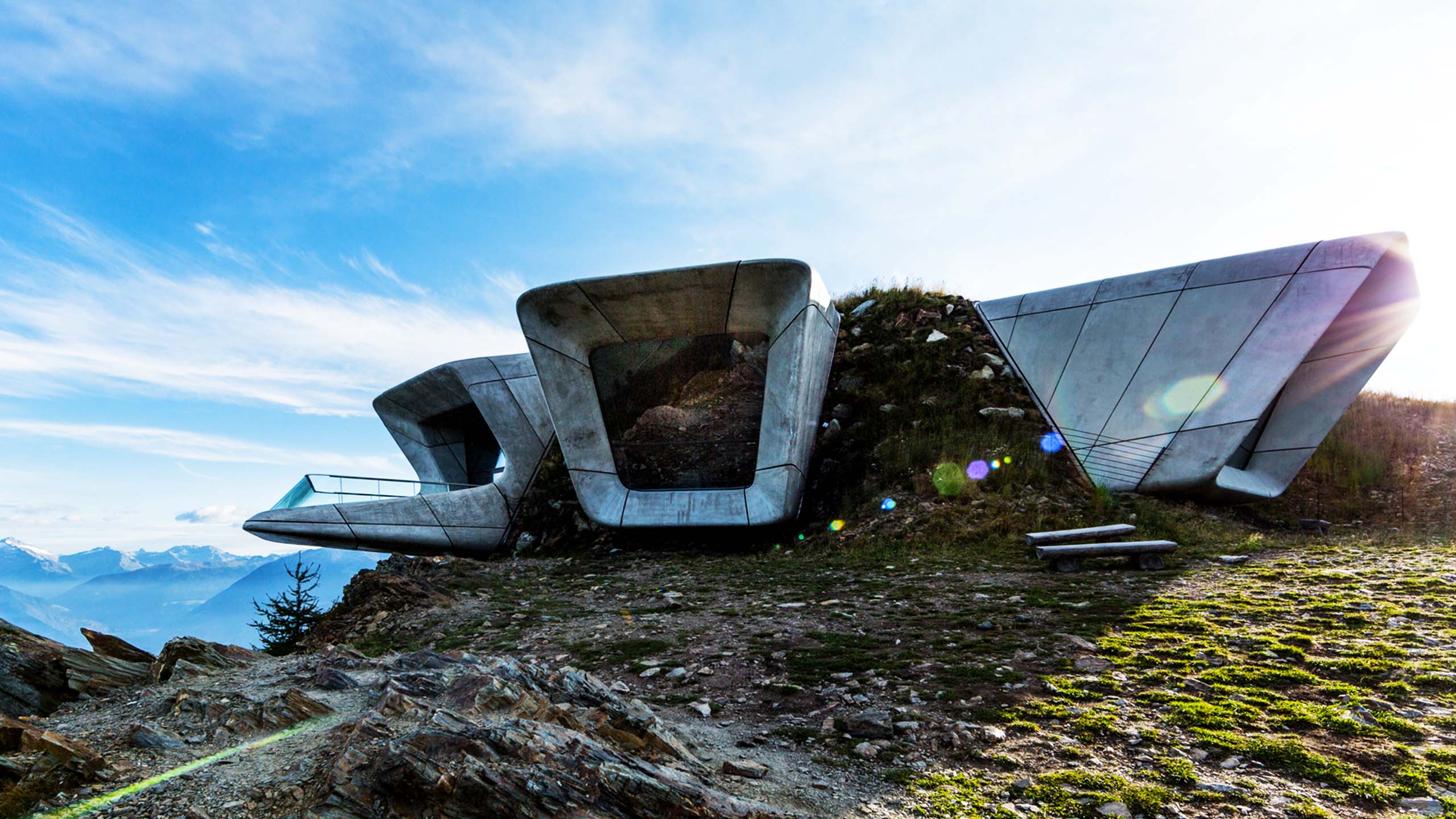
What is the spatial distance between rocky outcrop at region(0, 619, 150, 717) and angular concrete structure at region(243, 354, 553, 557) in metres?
13.3

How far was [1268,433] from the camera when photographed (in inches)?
593

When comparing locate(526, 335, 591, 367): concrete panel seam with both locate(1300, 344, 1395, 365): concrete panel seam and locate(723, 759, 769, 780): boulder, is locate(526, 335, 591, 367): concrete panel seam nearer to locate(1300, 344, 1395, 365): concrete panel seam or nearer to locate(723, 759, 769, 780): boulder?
locate(723, 759, 769, 780): boulder

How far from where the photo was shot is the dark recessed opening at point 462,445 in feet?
84.6

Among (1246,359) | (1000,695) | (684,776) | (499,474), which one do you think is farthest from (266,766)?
(499,474)

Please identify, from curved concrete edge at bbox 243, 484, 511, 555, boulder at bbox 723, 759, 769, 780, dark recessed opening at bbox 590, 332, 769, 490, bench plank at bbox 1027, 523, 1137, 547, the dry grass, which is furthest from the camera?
curved concrete edge at bbox 243, 484, 511, 555

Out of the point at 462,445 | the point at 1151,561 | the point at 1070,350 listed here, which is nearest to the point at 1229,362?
the point at 1070,350

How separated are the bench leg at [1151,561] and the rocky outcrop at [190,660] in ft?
35.6

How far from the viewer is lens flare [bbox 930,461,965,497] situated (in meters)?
14.1

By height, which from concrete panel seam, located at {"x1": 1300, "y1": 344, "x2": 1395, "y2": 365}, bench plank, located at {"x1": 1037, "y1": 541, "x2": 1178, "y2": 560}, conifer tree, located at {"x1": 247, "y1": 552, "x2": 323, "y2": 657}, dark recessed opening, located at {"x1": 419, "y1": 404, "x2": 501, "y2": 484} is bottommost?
conifer tree, located at {"x1": 247, "y1": 552, "x2": 323, "y2": 657}

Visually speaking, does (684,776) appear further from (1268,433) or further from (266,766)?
(1268,433)

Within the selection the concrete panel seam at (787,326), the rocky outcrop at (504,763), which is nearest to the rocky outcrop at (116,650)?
the rocky outcrop at (504,763)

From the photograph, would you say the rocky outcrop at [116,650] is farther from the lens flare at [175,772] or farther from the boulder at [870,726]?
the boulder at [870,726]

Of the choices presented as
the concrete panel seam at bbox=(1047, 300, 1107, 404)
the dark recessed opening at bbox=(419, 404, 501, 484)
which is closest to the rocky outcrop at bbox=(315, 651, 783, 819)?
the concrete panel seam at bbox=(1047, 300, 1107, 404)

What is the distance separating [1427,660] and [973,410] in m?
11.4
